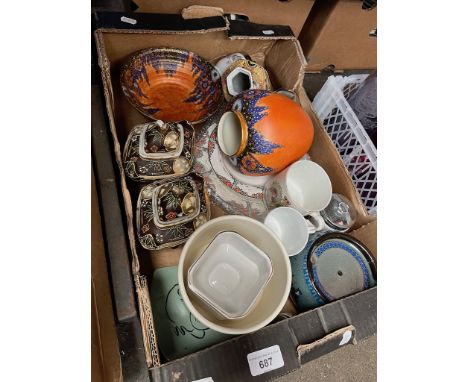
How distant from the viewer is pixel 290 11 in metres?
0.79

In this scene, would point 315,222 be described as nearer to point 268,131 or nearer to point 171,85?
point 268,131

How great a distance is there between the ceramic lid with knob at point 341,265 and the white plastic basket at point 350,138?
0.34ft

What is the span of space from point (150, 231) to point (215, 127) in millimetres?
308

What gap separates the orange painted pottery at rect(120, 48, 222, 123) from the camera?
70cm

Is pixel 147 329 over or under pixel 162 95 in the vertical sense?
under

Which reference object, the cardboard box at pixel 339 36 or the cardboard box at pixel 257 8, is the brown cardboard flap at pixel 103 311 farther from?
the cardboard box at pixel 339 36

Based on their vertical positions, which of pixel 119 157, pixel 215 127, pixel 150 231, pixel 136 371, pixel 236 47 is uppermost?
pixel 236 47

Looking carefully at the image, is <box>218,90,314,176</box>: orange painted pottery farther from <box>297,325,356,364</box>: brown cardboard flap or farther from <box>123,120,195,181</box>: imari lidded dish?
<box>297,325,356,364</box>: brown cardboard flap

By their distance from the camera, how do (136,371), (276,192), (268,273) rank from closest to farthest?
(136,371), (268,273), (276,192)

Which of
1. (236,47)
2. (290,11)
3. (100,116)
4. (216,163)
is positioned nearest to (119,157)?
(100,116)

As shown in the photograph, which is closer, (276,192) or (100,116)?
(100,116)

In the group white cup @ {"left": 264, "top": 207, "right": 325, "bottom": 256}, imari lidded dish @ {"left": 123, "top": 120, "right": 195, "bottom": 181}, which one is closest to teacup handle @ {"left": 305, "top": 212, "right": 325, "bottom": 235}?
white cup @ {"left": 264, "top": 207, "right": 325, "bottom": 256}

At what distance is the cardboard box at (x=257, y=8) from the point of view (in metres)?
0.69

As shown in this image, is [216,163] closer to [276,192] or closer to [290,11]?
[276,192]
